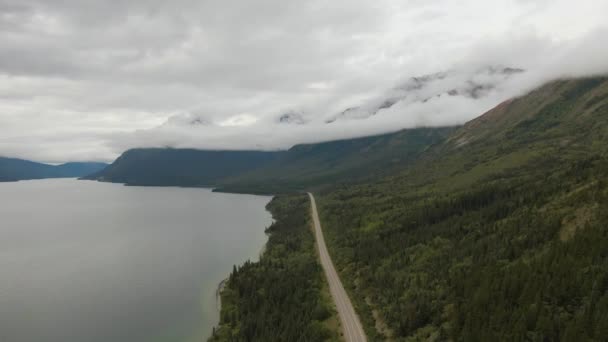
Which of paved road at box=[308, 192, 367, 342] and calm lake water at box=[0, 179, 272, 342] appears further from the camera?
calm lake water at box=[0, 179, 272, 342]

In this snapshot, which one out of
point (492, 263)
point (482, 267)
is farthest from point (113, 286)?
point (492, 263)

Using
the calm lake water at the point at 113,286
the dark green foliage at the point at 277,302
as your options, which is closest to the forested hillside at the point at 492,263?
the dark green foliage at the point at 277,302

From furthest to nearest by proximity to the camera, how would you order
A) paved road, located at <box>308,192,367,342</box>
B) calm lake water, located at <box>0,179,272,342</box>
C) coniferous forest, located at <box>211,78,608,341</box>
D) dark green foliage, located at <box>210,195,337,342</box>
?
1. calm lake water, located at <box>0,179,272,342</box>
2. dark green foliage, located at <box>210,195,337,342</box>
3. paved road, located at <box>308,192,367,342</box>
4. coniferous forest, located at <box>211,78,608,341</box>

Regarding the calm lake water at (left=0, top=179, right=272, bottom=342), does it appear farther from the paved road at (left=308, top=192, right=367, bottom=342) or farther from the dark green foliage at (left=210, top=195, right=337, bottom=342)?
the paved road at (left=308, top=192, right=367, bottom=342)

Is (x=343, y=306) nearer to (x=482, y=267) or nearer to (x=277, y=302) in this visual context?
(x=277, y=302)

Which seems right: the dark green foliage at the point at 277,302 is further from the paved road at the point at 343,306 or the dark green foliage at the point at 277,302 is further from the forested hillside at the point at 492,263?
the forested hillside at the point at 492,263

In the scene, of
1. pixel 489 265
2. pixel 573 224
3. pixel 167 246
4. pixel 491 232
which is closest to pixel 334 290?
pixel 489 265

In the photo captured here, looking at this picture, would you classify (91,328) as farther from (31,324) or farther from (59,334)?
(31,324)

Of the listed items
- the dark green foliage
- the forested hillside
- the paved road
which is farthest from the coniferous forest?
the paved road

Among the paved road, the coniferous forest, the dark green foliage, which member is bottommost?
the paved road
